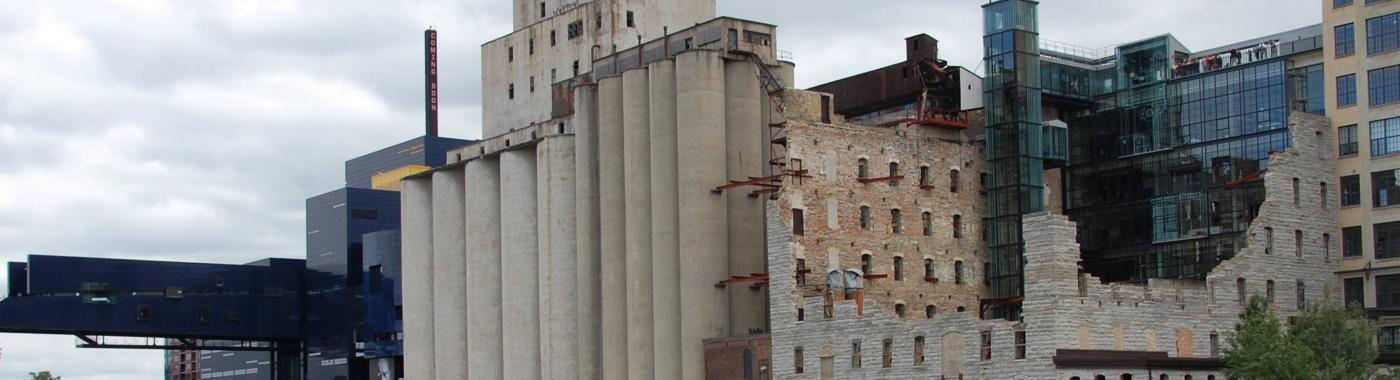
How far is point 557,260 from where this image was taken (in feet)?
372

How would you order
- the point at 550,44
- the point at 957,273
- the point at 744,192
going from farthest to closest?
the point at 550,44
the point at 957,273
the point at 744,192

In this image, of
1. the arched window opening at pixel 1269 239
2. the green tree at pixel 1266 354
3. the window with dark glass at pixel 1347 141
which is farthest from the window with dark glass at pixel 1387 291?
the green tree at pixel 1266 354

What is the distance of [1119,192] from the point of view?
4262 inches

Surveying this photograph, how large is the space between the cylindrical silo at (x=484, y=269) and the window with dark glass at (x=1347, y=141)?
52.9m

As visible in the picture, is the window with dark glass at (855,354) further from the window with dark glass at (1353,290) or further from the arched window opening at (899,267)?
the window with dark glass at (1353,290)

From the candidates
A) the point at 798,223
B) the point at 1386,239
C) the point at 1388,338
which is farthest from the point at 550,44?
the point at 1388,338

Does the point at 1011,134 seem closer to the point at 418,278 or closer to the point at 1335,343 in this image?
the point at 1335,343

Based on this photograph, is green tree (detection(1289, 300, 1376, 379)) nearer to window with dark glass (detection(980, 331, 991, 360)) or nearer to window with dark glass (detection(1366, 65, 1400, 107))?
window with dark glass (detection(980, 331, 991, 360))

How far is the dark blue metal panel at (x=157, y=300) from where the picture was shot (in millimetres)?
152125

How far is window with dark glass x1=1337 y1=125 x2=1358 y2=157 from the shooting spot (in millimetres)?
96438

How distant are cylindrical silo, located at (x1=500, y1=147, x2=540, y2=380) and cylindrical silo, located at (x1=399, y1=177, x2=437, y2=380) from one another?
13376mm

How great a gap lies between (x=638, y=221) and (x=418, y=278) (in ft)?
105

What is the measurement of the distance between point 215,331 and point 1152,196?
8967 centimetres

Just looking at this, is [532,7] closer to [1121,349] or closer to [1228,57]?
[1228,57]
